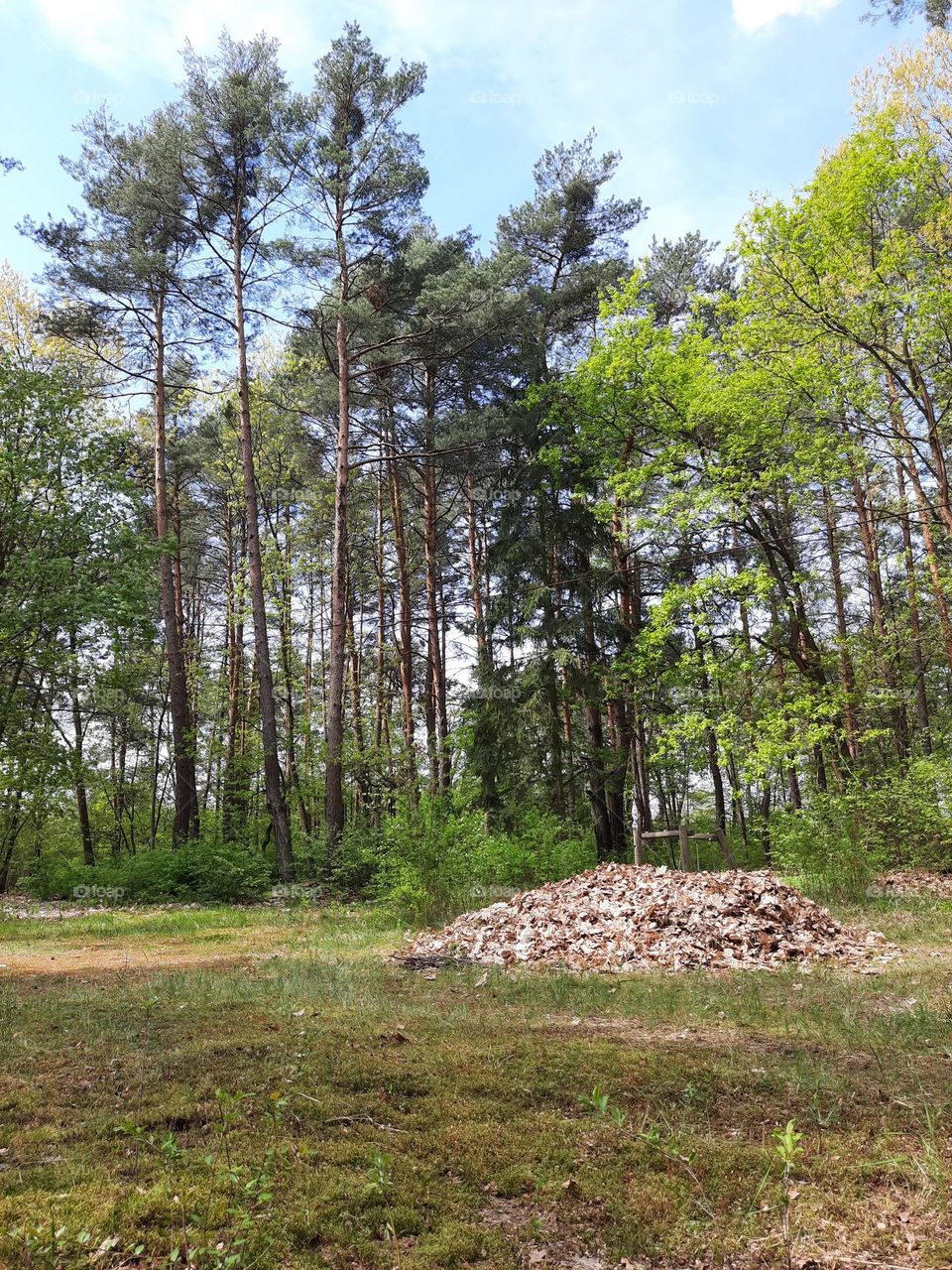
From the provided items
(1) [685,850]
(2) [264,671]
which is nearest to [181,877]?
(2) [264,671]

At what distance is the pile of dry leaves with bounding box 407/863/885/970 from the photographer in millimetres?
8352

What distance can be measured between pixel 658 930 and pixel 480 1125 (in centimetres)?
555

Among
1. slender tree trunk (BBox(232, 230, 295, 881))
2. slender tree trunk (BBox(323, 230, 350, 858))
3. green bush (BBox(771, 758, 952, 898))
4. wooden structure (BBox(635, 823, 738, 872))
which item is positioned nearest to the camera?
wooden structure (BBox(635, 823, 738, 872))

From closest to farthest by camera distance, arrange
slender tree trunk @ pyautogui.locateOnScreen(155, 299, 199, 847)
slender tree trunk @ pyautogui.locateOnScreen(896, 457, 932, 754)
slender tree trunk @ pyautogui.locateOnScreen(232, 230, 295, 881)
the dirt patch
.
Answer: the dirt patch < slender tree trunk @ pyautogui.locateOnScreen(896, 457, 932, 754) < slender tree trunk @ pyautogui.locateOnScreen(232, 230, 295, 881) < slender tree trunk @ pyautogui.locateOnScreen(155, 299, 199, 847)

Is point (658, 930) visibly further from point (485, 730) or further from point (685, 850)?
point (485, 730)

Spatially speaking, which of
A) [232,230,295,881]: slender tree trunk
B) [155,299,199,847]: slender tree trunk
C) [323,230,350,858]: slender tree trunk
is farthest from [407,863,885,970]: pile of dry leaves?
[155,299,199,847]: slender tree trunk

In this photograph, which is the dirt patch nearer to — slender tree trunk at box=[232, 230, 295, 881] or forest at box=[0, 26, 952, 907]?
forest at box=[0, 26, 952, 907]

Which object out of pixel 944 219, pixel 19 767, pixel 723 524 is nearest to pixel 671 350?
pixel 723 524

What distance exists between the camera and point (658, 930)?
888 cm

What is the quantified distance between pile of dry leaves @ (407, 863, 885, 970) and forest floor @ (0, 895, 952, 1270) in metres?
1.16

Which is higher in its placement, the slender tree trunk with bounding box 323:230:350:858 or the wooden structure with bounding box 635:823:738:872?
the slender tree trunk with bounding box 323:230:350:858

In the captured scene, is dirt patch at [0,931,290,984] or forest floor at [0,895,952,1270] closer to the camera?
forest floor at [0,895,952,1270]

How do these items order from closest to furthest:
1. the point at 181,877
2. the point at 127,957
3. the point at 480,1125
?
the point at 480,1125, the point at 127,957, the point at 181,877

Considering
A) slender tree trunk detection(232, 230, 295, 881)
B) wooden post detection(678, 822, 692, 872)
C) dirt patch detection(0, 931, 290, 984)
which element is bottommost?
dirt patch detection(0, 931, 290, 984)
